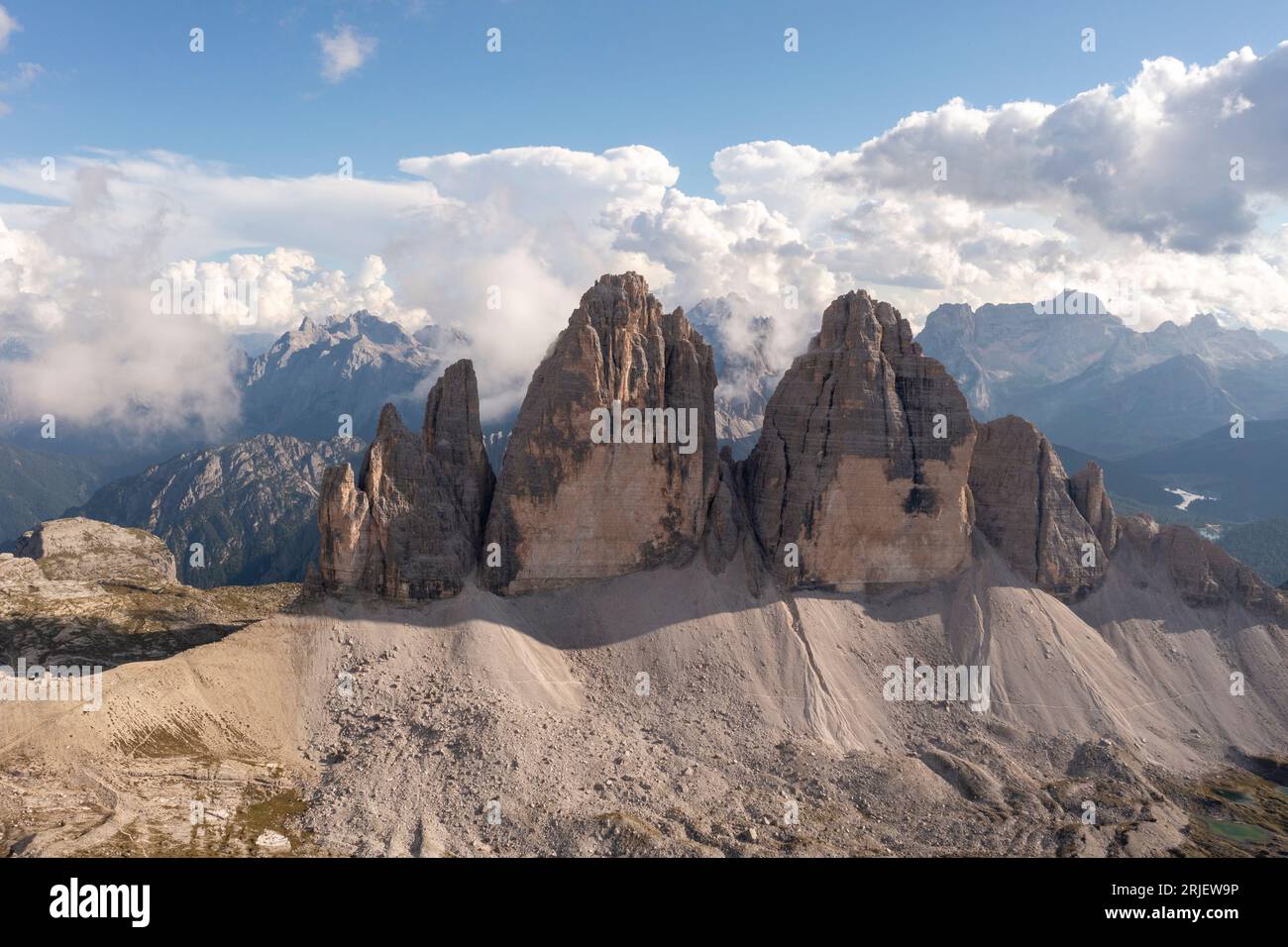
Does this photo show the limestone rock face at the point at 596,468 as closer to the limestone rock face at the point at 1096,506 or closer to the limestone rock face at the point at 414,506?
the limestone rock face at the point at 414,506

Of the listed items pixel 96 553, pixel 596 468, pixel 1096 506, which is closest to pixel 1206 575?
pixel 1096 506

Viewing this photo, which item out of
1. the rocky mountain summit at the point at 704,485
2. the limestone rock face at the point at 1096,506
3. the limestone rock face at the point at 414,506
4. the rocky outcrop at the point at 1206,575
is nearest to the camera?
the limestone rock face at the point at 414,506

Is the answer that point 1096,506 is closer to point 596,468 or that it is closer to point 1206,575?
point 1206,575

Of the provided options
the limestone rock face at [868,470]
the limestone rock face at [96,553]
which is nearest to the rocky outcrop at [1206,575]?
the limestone rock face at [868,470]

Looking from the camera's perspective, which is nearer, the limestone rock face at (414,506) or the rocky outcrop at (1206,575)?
the limestone rock face at (414,506)

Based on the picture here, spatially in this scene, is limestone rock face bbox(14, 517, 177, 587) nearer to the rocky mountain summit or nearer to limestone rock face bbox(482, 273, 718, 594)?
the rocky mountain summit

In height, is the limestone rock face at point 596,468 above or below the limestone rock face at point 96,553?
above
